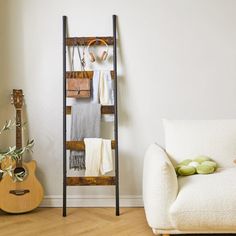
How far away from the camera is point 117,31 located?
3.06 metres

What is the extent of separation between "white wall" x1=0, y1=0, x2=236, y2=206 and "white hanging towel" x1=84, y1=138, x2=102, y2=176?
0.26m

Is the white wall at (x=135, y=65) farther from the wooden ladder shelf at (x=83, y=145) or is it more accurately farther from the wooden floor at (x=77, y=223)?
the wooden floor at (x=77, y=223)

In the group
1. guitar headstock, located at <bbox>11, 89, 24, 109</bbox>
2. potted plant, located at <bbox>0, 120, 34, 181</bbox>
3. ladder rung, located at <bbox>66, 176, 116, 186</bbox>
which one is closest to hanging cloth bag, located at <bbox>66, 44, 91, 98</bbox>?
guitar headstock, located at <bbox>11, 89, 24, 109</bbox>

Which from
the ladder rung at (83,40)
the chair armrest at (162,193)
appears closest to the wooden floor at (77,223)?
the chair armrest at (162,193)

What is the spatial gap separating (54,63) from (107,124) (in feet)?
2.25

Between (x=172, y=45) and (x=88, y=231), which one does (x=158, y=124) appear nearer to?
(x=172, y=45)

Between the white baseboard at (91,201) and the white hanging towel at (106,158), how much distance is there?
32 cm

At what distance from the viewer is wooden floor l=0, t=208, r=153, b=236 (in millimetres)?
2451

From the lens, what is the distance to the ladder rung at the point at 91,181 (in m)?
2.94

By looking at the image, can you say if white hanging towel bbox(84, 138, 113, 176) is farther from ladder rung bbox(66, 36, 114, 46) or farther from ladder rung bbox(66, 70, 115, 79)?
ladder rung bbox(66, 36, 114, 46)

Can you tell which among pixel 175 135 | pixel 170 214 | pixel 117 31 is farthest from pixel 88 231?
pixel 117 31

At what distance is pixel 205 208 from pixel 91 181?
1.12m

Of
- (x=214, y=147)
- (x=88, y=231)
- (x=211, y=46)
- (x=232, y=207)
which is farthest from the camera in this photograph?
(x=211, y=46)

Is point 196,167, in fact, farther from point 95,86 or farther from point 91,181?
point 95,86
